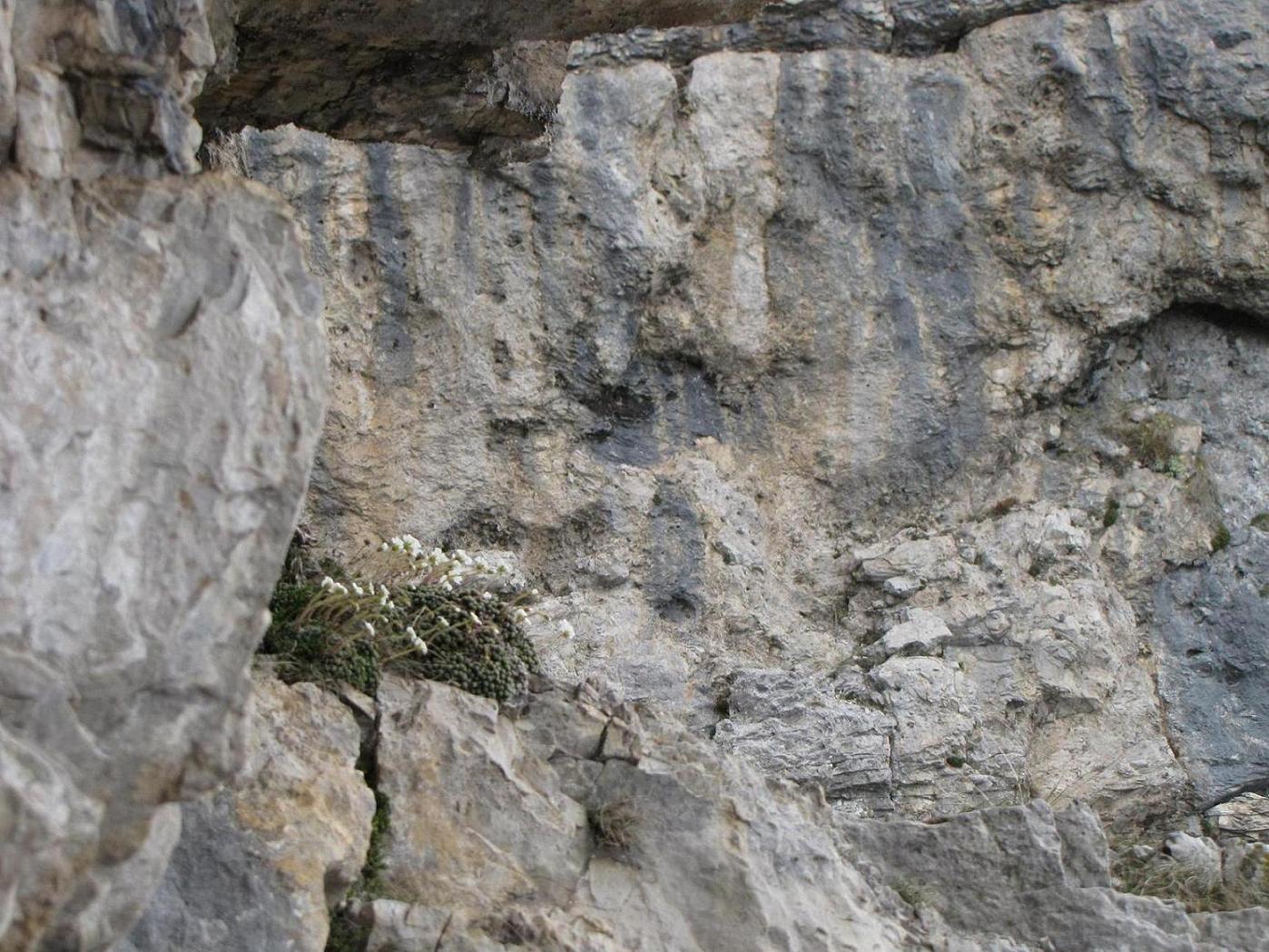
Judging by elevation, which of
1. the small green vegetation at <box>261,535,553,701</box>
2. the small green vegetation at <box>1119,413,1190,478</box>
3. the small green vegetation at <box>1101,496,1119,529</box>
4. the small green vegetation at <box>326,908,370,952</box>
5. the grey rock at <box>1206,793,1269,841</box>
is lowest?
the small green vegetation at <box>326,908,370,952</box>

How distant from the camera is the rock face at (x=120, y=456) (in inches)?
157

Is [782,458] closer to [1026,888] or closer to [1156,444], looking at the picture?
[1156,444]

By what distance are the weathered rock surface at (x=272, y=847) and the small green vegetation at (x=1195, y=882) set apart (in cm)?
464

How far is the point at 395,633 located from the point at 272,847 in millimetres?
1502

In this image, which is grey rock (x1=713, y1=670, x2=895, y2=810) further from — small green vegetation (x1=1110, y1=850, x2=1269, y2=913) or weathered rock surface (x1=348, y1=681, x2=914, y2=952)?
weathered rock surface (x1=348, y1=681, x2=914, y2=952)

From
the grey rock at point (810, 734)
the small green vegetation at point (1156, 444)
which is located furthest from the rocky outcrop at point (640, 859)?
the small green vegetation at point (1156, 444)

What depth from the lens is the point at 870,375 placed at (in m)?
11.2

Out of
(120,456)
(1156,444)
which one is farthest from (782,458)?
(120,456)

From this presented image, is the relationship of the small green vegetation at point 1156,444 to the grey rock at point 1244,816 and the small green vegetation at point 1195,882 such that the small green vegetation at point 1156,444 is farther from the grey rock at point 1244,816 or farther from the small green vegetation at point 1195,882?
the small green vegetation at point 1195,882

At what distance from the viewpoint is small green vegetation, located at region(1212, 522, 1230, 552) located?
1109 cm

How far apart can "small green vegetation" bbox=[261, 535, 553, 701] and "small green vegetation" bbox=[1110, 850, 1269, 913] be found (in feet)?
12.4

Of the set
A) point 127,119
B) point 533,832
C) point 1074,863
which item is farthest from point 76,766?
point 1074,863

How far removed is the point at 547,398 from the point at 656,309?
106 centimetres

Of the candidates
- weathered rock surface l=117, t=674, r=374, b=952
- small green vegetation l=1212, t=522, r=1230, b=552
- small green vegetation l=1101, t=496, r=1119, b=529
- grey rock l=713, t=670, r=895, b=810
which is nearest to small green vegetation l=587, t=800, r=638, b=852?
weathered rock surface l=117, t=674, r=374, b=952
